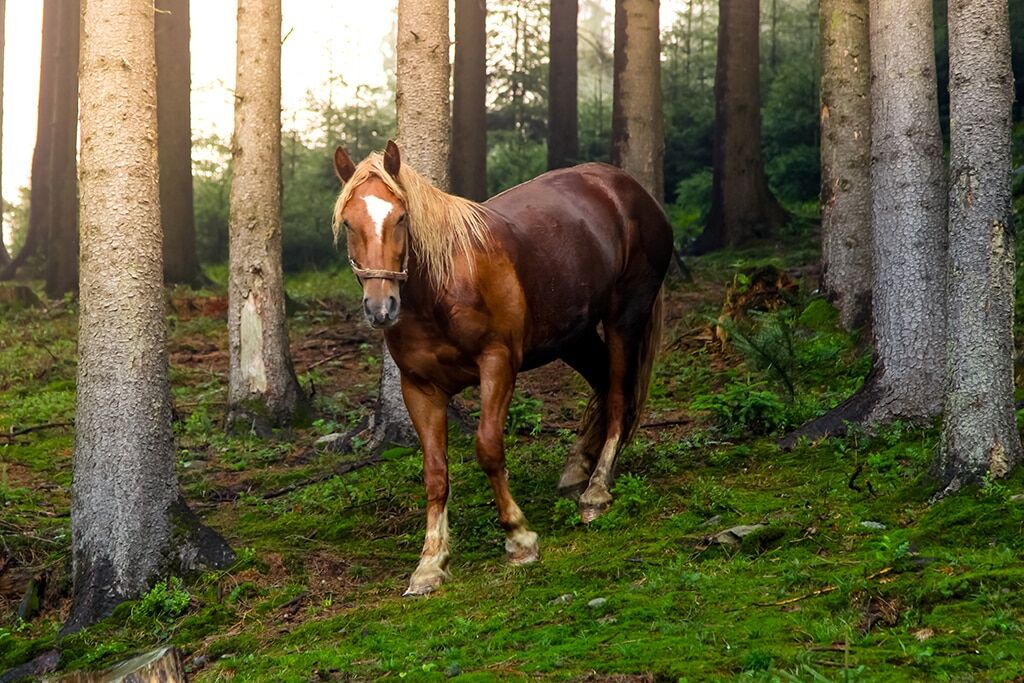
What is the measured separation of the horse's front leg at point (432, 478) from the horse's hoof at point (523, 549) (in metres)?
0.41

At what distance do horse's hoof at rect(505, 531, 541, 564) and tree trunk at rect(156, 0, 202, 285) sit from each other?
480 inches

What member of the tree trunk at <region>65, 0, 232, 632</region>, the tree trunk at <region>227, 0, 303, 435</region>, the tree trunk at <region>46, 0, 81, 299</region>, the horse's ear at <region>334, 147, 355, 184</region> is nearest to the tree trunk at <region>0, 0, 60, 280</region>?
the tree trunk at <region>46, 0, 81, 299</region>

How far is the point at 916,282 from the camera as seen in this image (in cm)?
864

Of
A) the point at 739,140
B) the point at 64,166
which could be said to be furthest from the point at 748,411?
the point at 64,166

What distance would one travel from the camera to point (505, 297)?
799 cm

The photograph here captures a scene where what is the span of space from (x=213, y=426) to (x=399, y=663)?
22.2ft

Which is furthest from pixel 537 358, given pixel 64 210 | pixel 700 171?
pixel 700 171

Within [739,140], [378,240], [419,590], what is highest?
[739,140]

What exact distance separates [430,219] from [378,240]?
1.87 ft

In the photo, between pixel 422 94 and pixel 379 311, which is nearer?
pixel 379 311

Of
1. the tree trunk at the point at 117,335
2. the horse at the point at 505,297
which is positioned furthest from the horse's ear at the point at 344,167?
the tree trunk at the point at 117,335

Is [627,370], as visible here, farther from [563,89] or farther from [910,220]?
[563,89]

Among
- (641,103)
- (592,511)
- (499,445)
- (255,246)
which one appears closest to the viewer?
(499,445)

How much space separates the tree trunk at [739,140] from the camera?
63.8 feet
